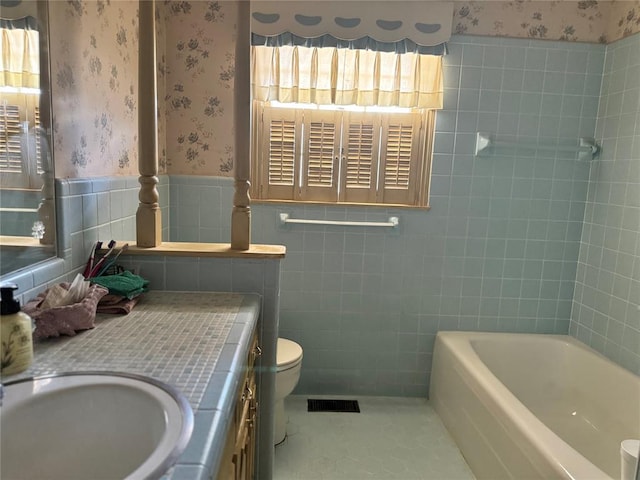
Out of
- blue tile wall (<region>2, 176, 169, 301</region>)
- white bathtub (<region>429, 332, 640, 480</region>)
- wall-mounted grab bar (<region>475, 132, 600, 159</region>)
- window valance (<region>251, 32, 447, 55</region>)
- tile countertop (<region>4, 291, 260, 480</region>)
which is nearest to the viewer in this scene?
tile countertop (<region>4, 291, 260, 480</region>)

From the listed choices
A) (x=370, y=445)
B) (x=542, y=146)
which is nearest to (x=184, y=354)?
(x=370, y=445)

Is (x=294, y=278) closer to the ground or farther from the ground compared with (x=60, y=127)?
closer to the ground

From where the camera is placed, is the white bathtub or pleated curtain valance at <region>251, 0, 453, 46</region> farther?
pleated curtain valance at <region>251, 0, 453, 46</region>

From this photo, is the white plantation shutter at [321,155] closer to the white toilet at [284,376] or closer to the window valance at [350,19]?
the window valance at [350,19]

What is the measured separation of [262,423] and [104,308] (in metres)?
0.71

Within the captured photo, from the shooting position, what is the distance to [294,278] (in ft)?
8.36

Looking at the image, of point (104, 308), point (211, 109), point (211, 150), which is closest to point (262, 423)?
point (104, 308)

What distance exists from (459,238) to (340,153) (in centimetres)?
80

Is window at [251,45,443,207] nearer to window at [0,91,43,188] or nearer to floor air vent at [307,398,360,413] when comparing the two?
floor air vent at [307,398,360,413]

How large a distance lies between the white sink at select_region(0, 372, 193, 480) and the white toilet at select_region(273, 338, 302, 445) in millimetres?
1166

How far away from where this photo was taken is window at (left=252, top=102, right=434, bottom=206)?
8.20 ft

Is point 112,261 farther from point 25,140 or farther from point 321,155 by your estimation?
point 321,155

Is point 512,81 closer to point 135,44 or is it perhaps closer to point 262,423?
point 135,44

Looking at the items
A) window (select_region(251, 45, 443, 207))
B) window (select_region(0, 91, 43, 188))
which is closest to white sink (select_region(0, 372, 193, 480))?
window (select_region(0, 91, 43, 188))
